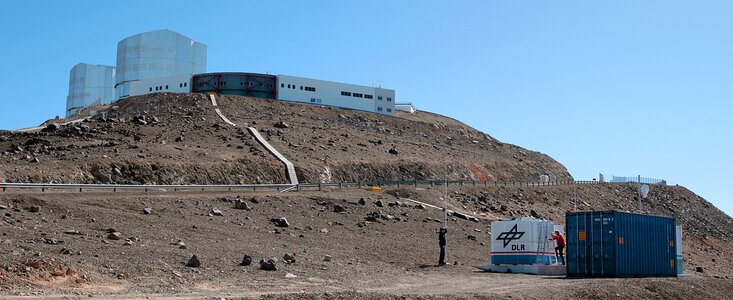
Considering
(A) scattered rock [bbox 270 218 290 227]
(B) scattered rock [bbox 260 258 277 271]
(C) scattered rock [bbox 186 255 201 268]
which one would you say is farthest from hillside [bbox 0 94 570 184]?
(B) scattered rock [bbox 260 258 277 271]

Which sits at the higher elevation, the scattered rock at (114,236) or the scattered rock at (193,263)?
the scattered rock at (114,236)

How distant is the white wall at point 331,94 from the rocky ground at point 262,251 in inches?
1850

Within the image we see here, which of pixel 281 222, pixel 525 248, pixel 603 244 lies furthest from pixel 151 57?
pixel 603 244

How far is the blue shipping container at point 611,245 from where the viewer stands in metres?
34.9

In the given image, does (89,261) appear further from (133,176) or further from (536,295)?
(133,176)

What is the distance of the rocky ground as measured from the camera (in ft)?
75.5

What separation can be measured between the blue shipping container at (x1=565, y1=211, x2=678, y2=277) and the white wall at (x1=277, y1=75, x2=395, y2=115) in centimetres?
7599

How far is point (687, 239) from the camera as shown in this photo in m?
78.6

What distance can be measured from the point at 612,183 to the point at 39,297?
87.1 meters

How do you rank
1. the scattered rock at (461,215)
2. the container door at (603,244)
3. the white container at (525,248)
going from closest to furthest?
the container door at (603,244) → the white container at (525,248) → the scattered rock at (461,215)

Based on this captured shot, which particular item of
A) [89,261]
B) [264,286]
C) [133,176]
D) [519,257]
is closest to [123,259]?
[89,261]

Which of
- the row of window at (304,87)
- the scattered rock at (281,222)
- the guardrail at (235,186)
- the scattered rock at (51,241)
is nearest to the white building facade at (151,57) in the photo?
the row of window at (304,87)

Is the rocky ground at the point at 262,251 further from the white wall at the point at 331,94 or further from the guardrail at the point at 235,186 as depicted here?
the white wall at the point at 331,94

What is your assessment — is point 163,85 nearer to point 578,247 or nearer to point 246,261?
point 578,247
